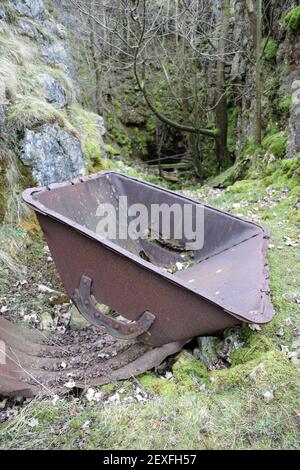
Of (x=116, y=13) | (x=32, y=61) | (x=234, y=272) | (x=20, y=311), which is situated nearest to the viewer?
(x=234, y=272)

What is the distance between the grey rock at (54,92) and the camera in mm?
5449

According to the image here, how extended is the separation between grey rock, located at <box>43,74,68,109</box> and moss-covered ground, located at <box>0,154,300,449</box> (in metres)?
4.55

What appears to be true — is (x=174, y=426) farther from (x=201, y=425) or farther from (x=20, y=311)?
(x=20, y=311)

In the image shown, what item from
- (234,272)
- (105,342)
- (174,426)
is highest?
(234,272)

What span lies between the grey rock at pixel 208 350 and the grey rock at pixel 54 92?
4.43 metres

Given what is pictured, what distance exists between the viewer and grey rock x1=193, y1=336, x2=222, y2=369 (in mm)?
2447

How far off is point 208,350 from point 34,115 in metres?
3.54

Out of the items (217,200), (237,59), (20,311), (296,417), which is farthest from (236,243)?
(237,59)

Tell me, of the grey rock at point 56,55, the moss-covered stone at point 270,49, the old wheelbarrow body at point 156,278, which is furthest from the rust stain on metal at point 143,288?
the moss-covered stone at point 270,49

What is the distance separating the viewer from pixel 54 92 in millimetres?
5617

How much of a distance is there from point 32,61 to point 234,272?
4.89 m

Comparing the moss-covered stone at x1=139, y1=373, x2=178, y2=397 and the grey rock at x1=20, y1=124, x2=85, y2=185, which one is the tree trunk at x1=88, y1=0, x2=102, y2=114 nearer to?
the grey rock at x1=20, y1=124, x2=85, y2=185

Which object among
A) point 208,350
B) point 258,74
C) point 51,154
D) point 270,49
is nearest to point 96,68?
point 270,49

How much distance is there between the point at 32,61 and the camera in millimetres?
5691
